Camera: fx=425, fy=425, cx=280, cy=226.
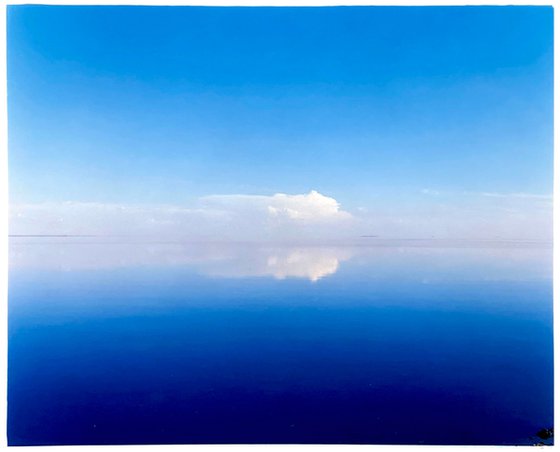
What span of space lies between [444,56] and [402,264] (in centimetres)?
236

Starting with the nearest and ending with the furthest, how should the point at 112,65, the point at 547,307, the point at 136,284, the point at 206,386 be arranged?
1. the point at 112,65
2. the point at 206,386
3. the point at 547,307
4. the point at 136,284

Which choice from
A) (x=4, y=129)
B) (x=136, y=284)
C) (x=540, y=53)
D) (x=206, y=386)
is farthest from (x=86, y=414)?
(x=540, y=53)

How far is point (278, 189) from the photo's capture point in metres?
3.12

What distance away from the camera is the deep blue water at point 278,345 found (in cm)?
264

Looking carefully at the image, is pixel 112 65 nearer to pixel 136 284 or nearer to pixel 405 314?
pixel 136 284

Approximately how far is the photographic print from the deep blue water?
19 millimetres

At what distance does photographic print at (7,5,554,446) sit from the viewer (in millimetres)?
2557

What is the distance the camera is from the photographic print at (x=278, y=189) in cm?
256

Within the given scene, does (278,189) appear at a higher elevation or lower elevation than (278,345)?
higher

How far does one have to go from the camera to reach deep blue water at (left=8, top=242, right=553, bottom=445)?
2645mm

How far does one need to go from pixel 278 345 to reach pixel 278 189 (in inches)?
48.9

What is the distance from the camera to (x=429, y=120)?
2.88 m

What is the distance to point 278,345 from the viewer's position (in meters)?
3.37

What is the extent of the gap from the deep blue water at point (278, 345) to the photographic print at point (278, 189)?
0.06ft
